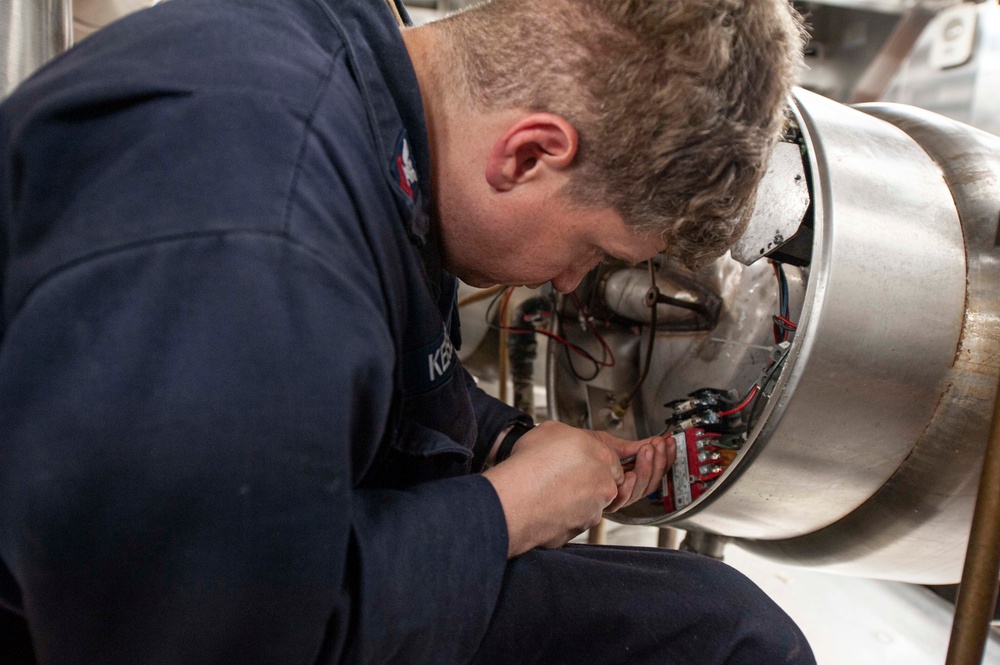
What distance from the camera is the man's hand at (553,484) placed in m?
0.58

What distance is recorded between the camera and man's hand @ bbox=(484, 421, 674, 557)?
0.58 m

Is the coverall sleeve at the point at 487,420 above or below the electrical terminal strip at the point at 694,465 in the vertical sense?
below

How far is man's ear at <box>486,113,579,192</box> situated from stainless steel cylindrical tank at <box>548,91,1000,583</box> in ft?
1.01

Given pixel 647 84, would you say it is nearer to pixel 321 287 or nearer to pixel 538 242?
pixel 538 242

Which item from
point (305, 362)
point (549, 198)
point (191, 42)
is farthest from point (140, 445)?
point (549, 198)

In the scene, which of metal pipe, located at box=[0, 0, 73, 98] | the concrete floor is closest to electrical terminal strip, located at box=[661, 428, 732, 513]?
the concrete floor

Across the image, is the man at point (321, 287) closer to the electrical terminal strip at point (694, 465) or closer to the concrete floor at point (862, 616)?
the electrical terminal strip at point (694, 465)

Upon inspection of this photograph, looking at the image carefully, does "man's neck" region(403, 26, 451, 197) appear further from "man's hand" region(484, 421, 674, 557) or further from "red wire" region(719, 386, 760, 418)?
"red wire" region(719, 386, 760, 418)

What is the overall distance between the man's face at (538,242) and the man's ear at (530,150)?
0.09 feet

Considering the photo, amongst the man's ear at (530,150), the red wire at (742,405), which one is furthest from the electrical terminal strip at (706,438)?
the man's ear at (530,150)

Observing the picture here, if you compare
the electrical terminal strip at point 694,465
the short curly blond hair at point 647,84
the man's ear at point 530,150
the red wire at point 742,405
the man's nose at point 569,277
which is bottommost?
the electrical terminal strip at point 694,465

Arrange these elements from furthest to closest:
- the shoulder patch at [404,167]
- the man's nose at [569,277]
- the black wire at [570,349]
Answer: the black wire at [570,349], the man's nose at [569,277], the shoulder patch at [404,167]

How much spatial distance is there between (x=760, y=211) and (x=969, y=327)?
0.24 m

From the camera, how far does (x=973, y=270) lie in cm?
74
